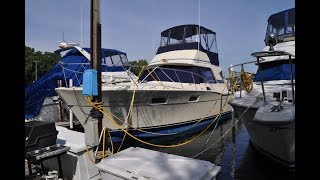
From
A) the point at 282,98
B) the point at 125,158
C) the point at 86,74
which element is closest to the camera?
the point at 125,158

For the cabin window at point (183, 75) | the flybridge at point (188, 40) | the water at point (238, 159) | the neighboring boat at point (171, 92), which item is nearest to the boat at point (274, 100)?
the water at point (238, 159)

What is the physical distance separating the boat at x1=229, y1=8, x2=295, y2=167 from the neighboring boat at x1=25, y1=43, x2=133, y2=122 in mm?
4723

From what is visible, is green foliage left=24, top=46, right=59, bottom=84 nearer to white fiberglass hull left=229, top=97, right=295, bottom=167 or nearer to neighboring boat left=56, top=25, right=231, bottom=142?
neighboring boat left=56, top=25, right=231, bottom=142

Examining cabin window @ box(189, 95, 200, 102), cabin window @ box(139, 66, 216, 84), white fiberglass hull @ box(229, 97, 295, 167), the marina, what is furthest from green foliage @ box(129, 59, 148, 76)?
white fiberglass hull @ box(229, 97, 295, 167)

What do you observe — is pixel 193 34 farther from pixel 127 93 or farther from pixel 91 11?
pixel 91 11

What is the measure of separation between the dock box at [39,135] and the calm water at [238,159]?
4.20m

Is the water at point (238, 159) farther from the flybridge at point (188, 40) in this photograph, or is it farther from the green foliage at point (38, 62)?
the green foliage at point (38, 62)

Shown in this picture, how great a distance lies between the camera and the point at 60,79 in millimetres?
10391

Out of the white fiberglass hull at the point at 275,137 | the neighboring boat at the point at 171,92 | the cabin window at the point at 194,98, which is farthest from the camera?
the cabin window at the point at 194,98

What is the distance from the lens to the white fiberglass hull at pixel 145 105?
7.69 meters

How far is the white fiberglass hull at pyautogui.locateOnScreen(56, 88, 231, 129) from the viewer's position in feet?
25.2

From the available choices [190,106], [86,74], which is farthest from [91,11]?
[190,106]
